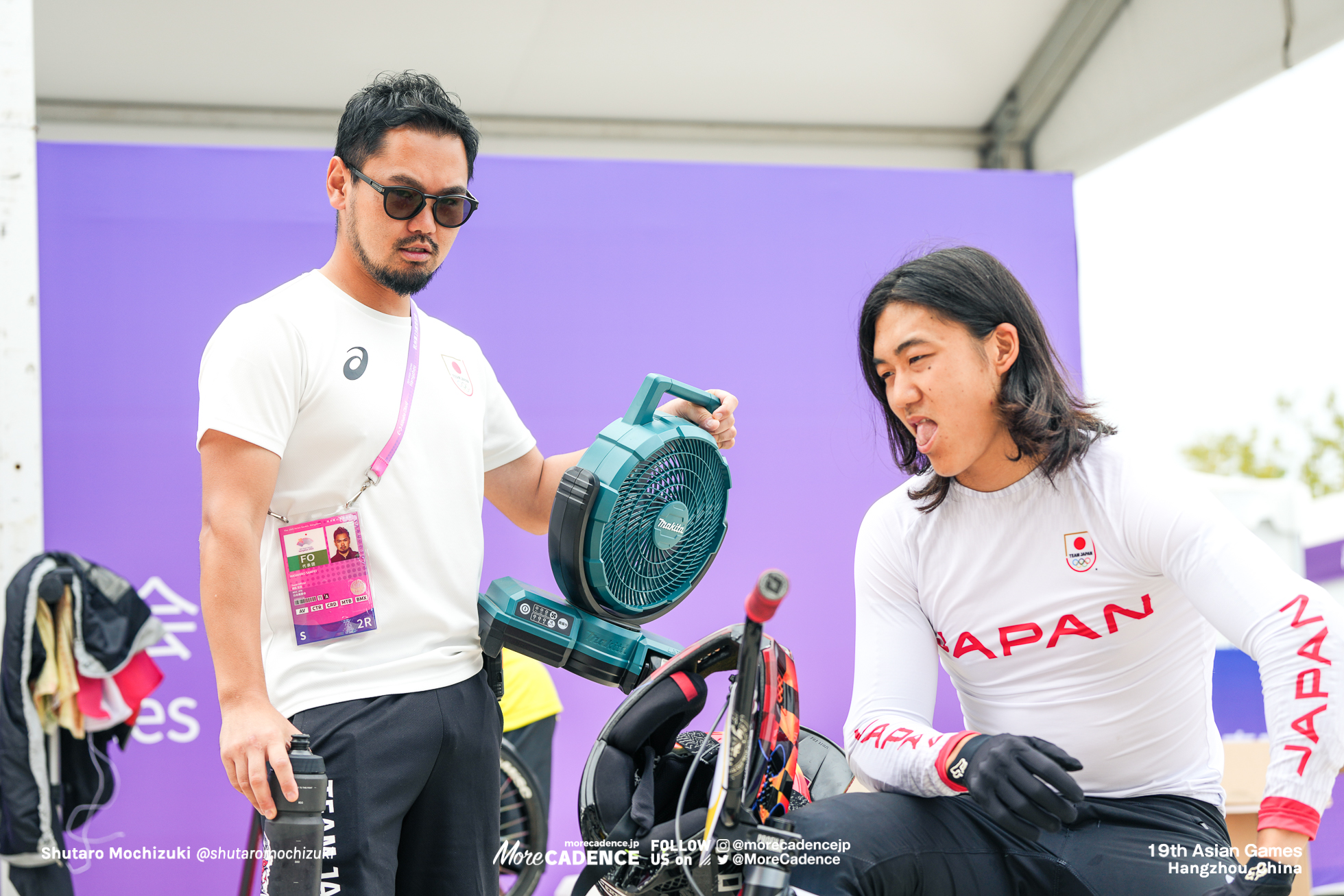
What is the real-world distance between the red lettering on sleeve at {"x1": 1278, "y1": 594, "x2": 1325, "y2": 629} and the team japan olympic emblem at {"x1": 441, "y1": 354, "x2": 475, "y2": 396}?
4.16ft

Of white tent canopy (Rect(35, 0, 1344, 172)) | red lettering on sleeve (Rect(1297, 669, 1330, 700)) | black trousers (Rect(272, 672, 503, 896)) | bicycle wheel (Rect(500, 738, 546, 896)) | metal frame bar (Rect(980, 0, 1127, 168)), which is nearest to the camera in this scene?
red lettering on sleeve (Rect(1297, 669, 1330, 700))

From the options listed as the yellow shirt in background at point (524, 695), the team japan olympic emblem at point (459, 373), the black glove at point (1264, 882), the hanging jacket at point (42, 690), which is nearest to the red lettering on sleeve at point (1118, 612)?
the black glove at point (1264, 882)

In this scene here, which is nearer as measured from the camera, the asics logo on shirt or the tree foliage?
the asics logo on shirt

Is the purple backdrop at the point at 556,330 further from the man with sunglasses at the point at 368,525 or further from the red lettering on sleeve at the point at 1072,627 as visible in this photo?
the red lettering on sleeve at the point at 1072,627

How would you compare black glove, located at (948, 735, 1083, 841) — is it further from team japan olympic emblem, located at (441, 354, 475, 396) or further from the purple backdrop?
the purple backdrop

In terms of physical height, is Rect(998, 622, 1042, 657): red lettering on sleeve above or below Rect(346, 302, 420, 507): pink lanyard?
below

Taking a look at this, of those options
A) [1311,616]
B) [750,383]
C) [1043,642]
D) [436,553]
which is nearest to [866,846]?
[1043,642]

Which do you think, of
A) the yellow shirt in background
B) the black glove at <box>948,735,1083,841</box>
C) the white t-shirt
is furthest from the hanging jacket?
the black glove at <box>948,735,1083,841</box>

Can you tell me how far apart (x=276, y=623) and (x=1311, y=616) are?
1.43 meters

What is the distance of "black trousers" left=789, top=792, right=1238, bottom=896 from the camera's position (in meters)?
1.29

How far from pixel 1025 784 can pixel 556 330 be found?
268cm

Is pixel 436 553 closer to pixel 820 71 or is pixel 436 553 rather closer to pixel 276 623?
pixel 276 623

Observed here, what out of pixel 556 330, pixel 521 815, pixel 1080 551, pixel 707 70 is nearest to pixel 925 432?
pixel 1080 551

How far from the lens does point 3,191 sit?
284 centimetres
